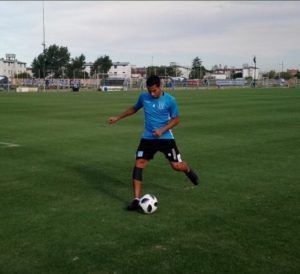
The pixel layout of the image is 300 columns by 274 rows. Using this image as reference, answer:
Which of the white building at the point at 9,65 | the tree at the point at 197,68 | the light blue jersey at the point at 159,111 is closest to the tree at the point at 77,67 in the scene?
the white building at the point at 9,65

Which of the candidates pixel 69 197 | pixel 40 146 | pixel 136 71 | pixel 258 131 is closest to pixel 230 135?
pixel 258 131

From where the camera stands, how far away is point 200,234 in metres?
6.28

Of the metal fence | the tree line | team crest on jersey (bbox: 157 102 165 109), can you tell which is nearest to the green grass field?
team crest on jersey (bbox: 157 102 165 109)

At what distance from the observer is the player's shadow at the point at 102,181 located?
27.9 ft

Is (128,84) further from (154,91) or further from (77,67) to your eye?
(154,91)

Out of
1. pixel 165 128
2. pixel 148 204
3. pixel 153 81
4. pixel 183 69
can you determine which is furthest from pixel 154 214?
pixel 183 69

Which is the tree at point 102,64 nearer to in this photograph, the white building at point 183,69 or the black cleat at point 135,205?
the white building at point 183,69

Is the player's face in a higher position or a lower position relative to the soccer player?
higher

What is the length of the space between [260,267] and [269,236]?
0.97 meters

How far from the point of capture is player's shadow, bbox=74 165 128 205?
852 centimetres

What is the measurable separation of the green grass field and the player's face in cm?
164

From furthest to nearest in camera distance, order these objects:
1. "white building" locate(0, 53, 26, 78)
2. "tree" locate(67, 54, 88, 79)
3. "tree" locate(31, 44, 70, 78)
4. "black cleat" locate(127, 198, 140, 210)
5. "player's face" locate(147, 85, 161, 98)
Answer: "white building" locate(0, 53, 26, 78) < "tree" locate(67, 54, 88, 79) < "tree" locate(31, 44, 70, 78) < "player's face" locate(147, 85, 161, 98) < "black cleat" locate(127, 198, 140, 210)

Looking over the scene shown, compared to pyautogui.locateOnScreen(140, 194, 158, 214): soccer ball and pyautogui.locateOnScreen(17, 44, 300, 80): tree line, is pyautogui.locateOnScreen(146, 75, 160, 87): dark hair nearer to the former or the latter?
pyautogui.locateOnScreen(140, 194, 158, 214): soccer ball

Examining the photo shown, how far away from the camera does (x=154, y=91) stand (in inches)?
298
